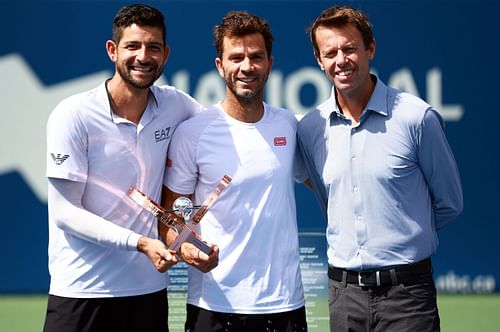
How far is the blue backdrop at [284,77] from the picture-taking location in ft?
18.3

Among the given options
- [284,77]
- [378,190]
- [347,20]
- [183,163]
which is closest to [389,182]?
[378,190]

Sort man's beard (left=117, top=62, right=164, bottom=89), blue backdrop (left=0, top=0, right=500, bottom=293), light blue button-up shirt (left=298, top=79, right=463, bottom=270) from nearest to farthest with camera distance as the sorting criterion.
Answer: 1. light blue button-up shirt (left=298, top=79, right=463, bottom=270)
2. man's beard (left=117, top=62, right=164, bottom=89)
3. blue backdrop (left=0, top=0, right=500, bottom=293)

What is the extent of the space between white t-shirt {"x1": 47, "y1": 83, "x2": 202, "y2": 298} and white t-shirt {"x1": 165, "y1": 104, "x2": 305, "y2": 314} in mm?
136

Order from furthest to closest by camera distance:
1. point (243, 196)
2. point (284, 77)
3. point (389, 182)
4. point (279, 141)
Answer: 1. point (284, 77)
2. point (279, 141)
3. point (243, 196)
4. point (389, 182)

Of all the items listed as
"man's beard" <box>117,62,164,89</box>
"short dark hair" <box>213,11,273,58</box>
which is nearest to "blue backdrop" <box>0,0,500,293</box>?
"short dark hair" <box>213,11,273,58</box>

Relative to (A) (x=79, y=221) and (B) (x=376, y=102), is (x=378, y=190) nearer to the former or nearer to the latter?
(B) (x=376, y=102)

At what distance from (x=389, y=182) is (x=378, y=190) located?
5cm

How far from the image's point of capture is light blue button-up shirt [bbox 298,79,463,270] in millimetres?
2783

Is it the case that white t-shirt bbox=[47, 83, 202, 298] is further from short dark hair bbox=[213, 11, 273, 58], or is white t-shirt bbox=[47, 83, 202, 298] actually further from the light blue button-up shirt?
the light blue button-up shirt

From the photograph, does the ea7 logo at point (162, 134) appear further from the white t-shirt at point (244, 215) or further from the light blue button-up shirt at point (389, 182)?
the light blue button-up shirt at point (389, 182)

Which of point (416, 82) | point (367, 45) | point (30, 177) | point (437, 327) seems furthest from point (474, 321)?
point (30, 177)

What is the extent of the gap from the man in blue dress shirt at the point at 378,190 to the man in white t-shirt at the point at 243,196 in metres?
0.17

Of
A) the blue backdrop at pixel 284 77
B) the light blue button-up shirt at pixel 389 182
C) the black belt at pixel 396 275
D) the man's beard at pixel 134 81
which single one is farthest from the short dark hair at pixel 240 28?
the blue backdrop at pixel 284 77

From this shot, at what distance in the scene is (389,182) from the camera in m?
2.79
